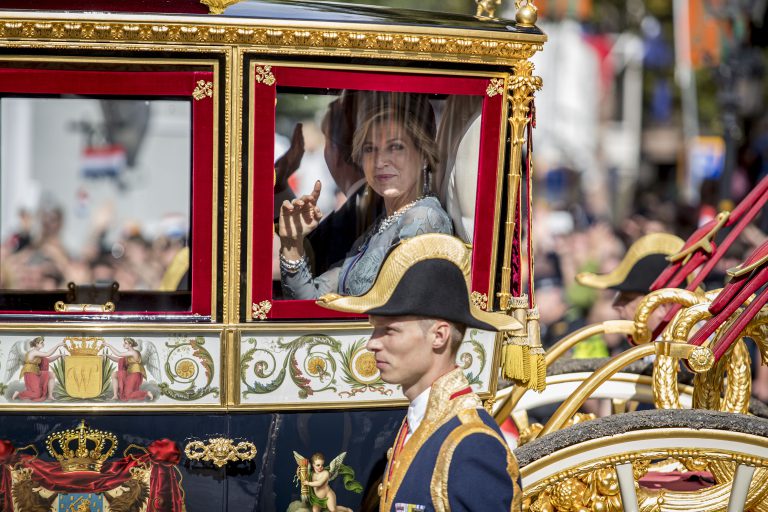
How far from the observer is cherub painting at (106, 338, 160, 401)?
145 inches

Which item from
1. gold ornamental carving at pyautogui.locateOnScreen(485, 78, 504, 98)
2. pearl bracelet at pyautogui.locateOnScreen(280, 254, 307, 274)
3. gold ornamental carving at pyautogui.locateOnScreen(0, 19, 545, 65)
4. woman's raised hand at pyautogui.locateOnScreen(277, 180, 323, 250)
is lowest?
pearl bracelet at pyautogui.locateOnScreen(280, 254, 307, 274)

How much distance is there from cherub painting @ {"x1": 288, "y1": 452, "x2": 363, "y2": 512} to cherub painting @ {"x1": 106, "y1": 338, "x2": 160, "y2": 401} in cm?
55

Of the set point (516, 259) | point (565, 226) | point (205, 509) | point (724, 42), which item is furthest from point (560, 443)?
point (724, 42)

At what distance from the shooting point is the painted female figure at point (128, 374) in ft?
12.1

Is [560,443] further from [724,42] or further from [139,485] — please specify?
[724,42]

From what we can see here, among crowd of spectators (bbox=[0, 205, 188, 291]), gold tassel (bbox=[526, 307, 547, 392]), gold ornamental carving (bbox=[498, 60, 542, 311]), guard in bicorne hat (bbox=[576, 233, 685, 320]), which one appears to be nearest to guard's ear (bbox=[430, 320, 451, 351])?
gold tassel (bbox=[526, 307, 547, 392])

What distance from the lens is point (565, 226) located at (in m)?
11.6

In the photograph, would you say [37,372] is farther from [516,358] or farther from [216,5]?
[516,358]

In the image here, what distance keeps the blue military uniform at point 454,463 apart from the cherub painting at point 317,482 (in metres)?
0.92

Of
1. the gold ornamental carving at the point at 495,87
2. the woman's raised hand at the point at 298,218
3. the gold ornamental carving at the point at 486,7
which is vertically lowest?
the woman's raised hand at the point at 298,218

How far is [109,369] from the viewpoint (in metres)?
3.68

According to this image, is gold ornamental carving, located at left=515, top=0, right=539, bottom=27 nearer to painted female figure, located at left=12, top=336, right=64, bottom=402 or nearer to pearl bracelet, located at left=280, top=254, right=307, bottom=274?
pearl bracelet, located at left=280, top=254, right=307, bottom=274

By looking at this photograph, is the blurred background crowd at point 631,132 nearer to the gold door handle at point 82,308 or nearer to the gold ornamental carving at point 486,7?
the gold ornamental carving at point 486,7

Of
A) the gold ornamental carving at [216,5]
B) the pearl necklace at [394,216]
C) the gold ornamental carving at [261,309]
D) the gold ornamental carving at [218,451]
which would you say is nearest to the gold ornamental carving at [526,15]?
the pearl necklace at [394,216]
